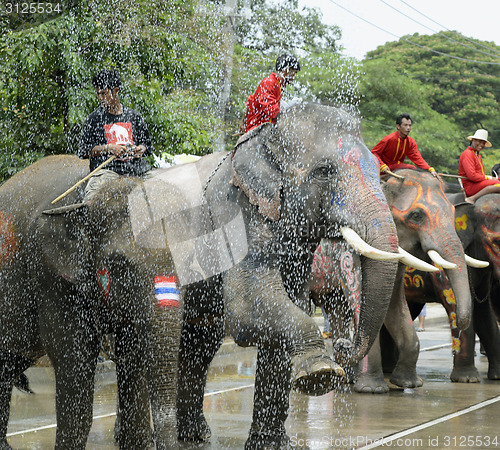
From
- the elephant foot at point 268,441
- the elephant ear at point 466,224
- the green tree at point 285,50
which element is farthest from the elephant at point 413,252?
the green tree at point 285,50

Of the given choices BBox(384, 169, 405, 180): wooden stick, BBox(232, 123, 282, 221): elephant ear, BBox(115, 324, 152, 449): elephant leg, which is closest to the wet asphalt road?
BBox(115, 324, 152, 449): elephant leg

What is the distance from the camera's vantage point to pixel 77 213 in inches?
210

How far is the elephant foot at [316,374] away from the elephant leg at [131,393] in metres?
1.30

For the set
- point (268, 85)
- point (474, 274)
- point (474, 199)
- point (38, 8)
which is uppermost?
point (268, 85)

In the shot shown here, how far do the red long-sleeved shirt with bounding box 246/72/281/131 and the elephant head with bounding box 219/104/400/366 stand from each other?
0.10 m

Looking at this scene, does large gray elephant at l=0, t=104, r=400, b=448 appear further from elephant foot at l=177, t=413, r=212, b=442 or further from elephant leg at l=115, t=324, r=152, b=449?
elephant foot at l=177, t=413, r=212, b=442

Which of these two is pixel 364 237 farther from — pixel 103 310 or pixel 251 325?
pixel 103 310

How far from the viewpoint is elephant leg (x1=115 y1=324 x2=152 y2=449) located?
5.55 m

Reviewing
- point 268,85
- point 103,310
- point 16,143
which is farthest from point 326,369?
point 16,143

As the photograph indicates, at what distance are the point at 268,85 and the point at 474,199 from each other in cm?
564

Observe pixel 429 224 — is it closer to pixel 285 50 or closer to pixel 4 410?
pixel 4 410

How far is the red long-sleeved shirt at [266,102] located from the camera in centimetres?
576

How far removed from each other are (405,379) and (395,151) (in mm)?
2719

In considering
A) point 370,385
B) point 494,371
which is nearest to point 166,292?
point 370,385
